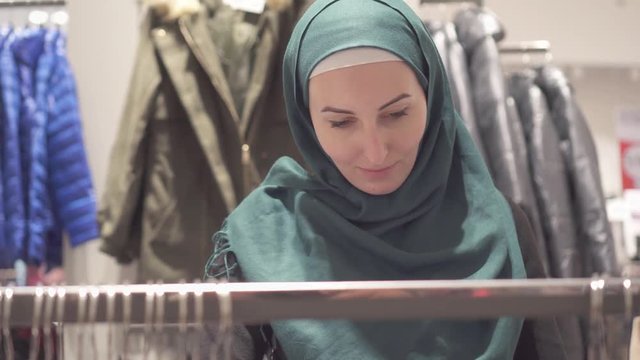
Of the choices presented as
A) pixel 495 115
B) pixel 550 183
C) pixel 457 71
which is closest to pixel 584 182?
pixel 550 183

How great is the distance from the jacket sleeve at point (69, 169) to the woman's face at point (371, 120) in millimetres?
969

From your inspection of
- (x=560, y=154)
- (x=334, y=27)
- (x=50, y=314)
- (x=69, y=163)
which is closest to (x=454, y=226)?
(x=334, y=27)

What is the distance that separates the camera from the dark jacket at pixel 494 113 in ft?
4.58

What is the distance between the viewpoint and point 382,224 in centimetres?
78

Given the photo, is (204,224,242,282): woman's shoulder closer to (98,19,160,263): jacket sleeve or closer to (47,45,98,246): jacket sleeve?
(98,19,160,263): jacket sleeve

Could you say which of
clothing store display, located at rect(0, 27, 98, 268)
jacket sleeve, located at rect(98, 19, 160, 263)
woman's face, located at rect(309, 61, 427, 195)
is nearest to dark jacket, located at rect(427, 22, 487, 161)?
jacket sleeve, located at rect(98, 19, 160, 263)

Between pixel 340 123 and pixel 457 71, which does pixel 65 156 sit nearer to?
pixel 457 71

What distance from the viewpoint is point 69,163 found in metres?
1.62

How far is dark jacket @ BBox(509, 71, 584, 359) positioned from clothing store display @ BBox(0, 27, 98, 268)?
0.89 m

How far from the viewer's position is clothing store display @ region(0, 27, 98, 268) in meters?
1.59

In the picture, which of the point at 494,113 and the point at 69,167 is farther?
the point at 69,167

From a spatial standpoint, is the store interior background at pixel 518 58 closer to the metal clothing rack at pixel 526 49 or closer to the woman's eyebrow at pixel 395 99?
the metal clothing rack at pixel 526 49

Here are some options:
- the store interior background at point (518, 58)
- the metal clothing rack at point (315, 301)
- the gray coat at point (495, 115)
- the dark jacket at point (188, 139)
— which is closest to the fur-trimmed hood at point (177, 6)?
the dark jacket at point (188, 139)

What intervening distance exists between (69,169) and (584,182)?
102 centimetres
